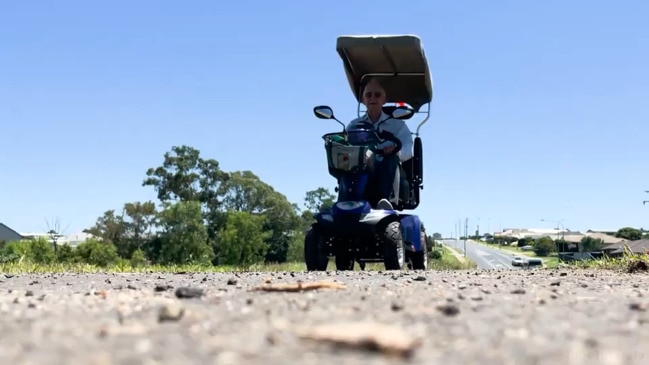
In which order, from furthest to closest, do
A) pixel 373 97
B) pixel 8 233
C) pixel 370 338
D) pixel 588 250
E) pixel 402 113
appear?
1. pixel 8 233
2. pixel 588 250
3. pixel 373 97
4. pixel 402 113
5. pixel 370 338

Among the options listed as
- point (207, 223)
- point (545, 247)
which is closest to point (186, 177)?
point (207, 223)

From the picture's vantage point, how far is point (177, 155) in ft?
177

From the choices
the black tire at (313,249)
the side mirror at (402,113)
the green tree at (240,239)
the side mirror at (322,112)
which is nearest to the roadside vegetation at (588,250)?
the side mirror at (402,113)

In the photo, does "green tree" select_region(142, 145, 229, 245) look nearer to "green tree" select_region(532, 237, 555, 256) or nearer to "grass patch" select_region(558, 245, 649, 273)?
"grass patch" select_region(558, 245, 649, 273)

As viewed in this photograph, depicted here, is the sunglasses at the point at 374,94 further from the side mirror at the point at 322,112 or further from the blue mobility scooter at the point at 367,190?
the side mirror at the point at 322,112

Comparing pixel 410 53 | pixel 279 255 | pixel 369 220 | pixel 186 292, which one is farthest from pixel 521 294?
pixel 279 255

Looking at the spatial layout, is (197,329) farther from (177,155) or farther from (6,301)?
(177,155)

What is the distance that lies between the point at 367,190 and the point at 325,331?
6534 mm

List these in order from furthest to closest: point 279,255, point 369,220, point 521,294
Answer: point 279,255
point 369,220
point 521,294

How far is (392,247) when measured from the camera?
7.27 m

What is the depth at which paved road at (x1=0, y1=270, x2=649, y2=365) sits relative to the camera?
1.39 metres

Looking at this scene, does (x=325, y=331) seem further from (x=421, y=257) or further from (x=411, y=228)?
(x=421, y=257)

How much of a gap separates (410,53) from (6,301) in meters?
7.05

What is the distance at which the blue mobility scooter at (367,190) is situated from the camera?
7.34 meters
